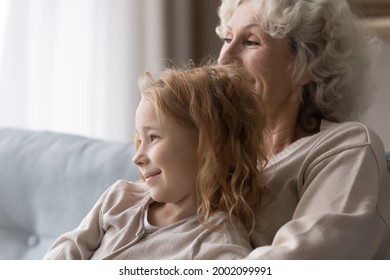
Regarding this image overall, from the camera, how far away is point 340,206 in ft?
4.94

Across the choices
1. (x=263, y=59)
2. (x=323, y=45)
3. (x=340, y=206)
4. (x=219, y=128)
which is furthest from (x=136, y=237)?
(x=323, y=45)

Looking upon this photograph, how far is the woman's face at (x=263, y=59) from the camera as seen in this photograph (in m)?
1.81

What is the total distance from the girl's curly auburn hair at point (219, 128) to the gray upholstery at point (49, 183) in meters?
0.50

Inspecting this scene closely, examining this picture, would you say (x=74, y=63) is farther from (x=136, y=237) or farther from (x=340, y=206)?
(x=340, y=206)

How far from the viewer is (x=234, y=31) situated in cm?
185

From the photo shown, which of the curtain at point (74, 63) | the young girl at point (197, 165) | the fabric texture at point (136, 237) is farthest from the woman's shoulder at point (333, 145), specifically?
the curtain at point (74, 63)

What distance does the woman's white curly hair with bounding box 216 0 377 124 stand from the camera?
1.81 meters

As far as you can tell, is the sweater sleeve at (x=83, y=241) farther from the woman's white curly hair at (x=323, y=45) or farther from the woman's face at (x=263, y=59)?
the woman's white curly hair at (x=323, y=45)

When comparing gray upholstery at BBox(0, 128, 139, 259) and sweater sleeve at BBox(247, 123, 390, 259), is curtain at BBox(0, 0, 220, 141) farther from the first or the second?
sweater sleeve at BBox(247, 123, 390, 259)

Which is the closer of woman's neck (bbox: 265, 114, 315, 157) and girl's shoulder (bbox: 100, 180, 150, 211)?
girl's shoulder (bbox: 100, 180, 150, 211)

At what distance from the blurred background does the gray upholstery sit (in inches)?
25.4

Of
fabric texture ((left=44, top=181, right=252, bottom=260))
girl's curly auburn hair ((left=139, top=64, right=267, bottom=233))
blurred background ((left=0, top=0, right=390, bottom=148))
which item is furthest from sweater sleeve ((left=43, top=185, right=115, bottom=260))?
blurred background ((left=0, top=0, right=390, bottom=148))
